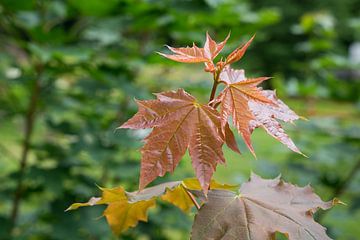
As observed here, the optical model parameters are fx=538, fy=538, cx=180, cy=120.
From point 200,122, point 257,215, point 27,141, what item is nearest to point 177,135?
point 200,122

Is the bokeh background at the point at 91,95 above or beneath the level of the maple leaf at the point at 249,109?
beneath

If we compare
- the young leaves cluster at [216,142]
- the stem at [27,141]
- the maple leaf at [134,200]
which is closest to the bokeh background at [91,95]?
the stem at [27,141]

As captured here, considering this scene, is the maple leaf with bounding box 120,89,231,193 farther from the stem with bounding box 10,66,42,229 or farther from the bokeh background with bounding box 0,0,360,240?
the stem with bounding box 10,66,42,229

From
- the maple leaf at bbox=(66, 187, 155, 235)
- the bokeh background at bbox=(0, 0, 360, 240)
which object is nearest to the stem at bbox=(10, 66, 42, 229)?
the bokeh background at bbox=(0, 0, 360, 240)

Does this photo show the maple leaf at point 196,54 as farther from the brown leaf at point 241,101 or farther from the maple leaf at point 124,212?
the maple leaf at point 124,212

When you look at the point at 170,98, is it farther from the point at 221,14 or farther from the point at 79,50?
the point at 221,14

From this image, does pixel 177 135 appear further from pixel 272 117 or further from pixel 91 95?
pixel 91 95

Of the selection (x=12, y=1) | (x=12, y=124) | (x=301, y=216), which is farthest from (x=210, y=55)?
(x=12, y=124)

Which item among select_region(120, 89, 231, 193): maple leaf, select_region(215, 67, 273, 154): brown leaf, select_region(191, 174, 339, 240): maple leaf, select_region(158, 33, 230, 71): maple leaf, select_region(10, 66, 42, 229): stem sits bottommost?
select_region(10, 66, 42, 229): stem
